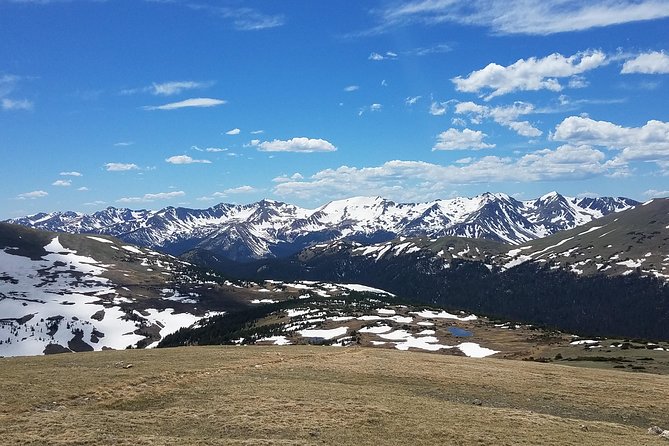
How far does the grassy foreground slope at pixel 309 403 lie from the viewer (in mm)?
29781

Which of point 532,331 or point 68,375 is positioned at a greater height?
point 68,375

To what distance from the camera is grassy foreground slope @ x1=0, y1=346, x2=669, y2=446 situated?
2978 cm

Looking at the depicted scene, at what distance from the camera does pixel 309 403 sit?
3650 centimetres

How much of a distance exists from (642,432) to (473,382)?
16.0m

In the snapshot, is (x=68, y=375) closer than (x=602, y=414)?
No

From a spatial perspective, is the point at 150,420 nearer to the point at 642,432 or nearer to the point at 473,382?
the point at 473,382

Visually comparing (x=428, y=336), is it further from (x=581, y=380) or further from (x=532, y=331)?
(x=581, y=380)

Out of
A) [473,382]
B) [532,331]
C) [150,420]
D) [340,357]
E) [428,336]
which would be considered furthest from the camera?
[532,331]

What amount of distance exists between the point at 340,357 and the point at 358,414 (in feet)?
88.0

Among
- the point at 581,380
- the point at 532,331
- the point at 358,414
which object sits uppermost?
the point at 358,414

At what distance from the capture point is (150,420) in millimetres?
31297

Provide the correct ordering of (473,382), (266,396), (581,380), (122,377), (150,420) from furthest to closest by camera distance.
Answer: (581,380), (473,382), (122,377), (266,396), (150,420)

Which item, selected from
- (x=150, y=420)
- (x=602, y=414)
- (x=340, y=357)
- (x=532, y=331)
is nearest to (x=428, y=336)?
(x=532, y=331)

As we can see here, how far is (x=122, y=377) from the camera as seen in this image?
42.8 metres
